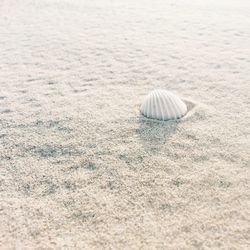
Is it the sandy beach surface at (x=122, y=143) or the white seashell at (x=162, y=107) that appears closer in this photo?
the sandy beach surface at (x=122, y=143)

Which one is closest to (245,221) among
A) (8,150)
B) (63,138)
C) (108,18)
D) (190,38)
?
(63,138)

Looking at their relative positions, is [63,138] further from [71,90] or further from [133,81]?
[133,81]

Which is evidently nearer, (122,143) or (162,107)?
(122,143)

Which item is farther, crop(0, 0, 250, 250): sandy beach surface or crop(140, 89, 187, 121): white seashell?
crop(140, 89, 187, 121): white seashell

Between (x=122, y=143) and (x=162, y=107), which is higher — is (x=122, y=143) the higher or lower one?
the lower one

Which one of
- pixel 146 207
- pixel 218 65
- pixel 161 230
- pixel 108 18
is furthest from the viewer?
pixel 108 18
